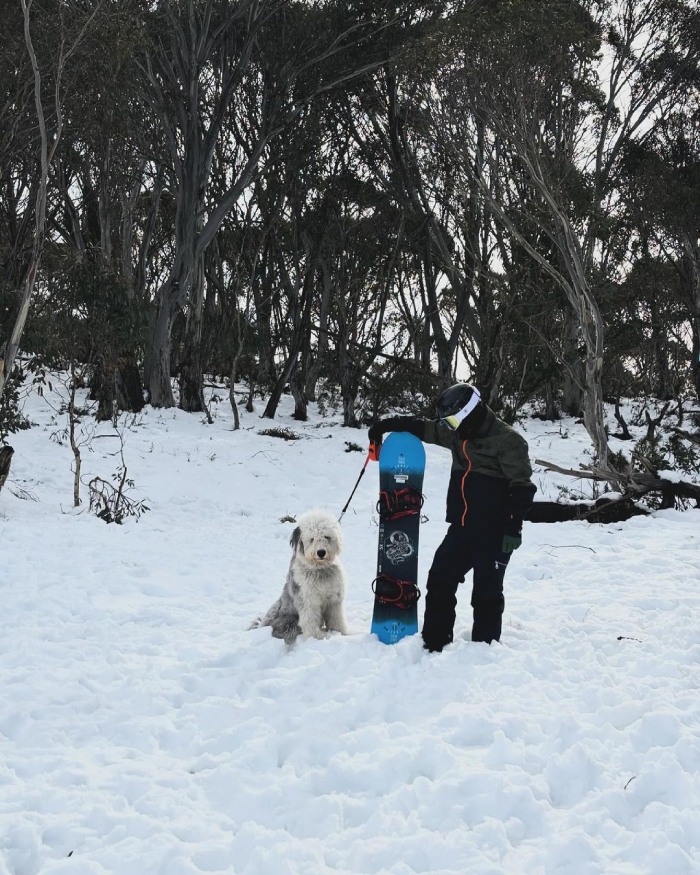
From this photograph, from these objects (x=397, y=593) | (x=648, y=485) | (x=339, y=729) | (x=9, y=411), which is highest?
(x=9, y=411)

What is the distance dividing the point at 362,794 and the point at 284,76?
16946mm

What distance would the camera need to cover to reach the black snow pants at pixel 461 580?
4.36 m

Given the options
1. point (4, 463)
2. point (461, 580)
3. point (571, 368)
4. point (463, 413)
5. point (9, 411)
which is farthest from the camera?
point (571, 368)

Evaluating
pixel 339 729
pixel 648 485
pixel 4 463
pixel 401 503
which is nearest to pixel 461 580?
pixel 401 503

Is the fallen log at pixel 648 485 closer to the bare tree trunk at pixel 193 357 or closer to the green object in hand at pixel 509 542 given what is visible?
the green object in hand at pixel 509 542

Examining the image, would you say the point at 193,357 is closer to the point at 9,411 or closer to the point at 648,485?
the point at 9,411

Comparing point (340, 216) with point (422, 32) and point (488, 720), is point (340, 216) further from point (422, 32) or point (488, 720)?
point (488, 720)

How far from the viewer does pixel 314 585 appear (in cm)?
470

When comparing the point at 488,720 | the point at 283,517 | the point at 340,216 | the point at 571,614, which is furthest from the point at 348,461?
the point at 488,720

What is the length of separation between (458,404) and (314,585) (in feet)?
→ 5.34

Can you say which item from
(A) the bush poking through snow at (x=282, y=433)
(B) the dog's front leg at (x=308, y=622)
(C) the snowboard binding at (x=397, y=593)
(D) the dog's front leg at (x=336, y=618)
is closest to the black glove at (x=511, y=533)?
(C) the snowboard binding at (x=397, y=593)

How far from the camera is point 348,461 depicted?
1509 cm

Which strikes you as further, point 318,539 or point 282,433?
point 282,433

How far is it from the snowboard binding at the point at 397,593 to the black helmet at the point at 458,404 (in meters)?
1.16
